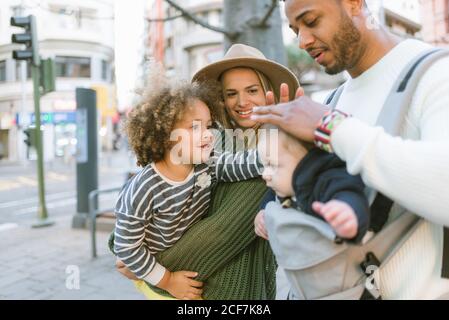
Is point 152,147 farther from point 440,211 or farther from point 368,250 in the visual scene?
point 440,211

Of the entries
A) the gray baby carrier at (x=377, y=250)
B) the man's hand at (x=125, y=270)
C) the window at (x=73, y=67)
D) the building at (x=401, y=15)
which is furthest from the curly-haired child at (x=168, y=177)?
the window at (x=73, y=67)

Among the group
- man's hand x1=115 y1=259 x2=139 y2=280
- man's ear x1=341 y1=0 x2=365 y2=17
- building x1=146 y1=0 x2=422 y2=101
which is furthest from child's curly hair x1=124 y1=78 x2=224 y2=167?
building x1=146 y1=0 x2=422 y2=101

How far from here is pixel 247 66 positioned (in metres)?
1.73

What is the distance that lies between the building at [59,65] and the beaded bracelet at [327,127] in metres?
Result: 4.10

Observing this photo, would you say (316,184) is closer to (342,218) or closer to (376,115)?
(342,218)

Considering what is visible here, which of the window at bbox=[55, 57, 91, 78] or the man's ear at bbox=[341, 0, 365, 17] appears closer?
the man's ear at bbox=[341, 0, 365, 17]

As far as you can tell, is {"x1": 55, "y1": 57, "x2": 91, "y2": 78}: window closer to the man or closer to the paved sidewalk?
the paved sidewalk

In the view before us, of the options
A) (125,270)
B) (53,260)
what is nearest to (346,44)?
(125,270)

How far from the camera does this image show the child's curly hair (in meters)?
1.39

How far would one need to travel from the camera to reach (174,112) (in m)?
1.38

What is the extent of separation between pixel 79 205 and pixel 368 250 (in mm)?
5969

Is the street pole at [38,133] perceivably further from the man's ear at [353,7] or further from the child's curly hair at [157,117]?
the man's ear at [353,7]

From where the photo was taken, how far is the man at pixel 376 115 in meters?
0.84
